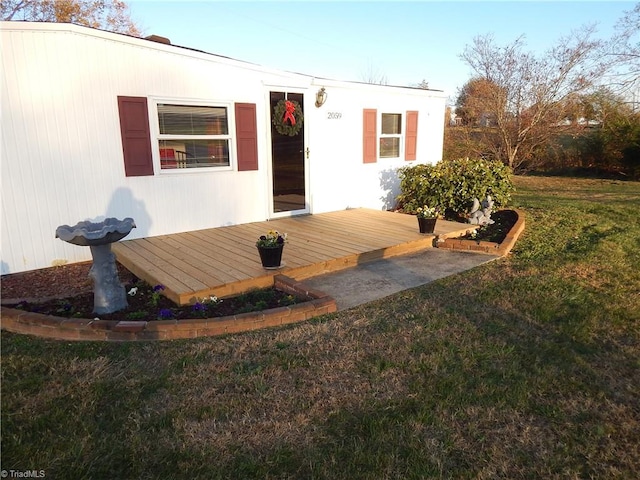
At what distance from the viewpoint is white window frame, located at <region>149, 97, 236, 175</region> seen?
17.3 feet

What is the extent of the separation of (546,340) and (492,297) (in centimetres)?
79

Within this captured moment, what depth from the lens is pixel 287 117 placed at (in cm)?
640

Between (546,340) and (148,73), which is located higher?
(148,73)

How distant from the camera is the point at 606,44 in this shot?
45.0 feet

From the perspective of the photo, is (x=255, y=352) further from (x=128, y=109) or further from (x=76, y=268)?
(x=128, y=109)

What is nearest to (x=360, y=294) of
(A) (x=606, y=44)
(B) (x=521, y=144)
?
(B) (x=521, y=144)

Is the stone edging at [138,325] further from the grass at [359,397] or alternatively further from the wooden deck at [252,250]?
the wooden deck at [252,250]

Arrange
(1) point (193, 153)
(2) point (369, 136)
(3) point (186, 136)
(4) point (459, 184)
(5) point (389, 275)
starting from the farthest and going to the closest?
1. (2) point (369, 136)
2. (4) point (459, 184)
3. (1) point (193, 153)
4. (3) point (186, 136)
5. (5) point (389, 275)

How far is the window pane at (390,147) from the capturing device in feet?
26.3

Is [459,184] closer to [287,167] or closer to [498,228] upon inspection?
[498,228]

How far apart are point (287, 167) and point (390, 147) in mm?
2289

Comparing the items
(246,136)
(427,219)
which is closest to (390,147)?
(427,219)

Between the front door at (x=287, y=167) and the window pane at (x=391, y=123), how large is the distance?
1.94 m
